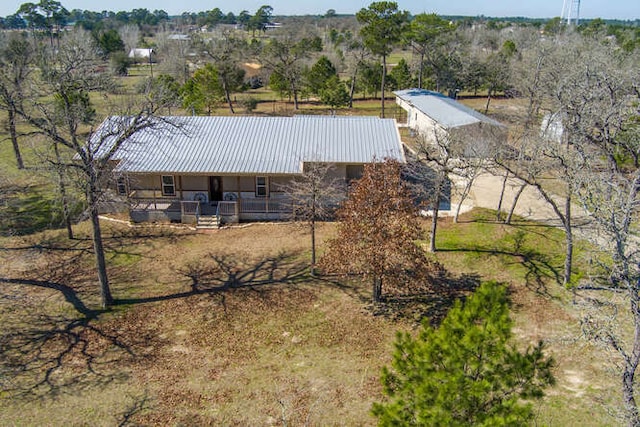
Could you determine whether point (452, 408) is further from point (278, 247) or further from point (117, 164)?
point (117, 164)

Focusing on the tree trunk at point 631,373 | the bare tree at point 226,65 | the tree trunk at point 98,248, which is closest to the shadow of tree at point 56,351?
the tree trunk at point 98,248

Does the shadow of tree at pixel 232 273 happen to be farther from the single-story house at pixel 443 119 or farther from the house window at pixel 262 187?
the single-story house at pixel 443 119

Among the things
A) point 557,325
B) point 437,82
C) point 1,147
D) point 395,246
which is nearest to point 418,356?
point 395,246

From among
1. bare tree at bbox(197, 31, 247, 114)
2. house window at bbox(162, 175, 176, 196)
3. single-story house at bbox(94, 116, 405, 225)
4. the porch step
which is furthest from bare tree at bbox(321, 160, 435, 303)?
bare tree at bbox(197, 31, 247, 114)

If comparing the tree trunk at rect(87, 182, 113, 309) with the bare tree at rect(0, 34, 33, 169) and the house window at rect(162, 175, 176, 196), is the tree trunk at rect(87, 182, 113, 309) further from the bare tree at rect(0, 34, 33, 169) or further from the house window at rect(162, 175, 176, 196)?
the house window at rect(162, 175, 176, 196)

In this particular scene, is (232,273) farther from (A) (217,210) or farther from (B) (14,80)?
(B) (14,80)

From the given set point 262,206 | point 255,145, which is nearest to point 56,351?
point 262,206
